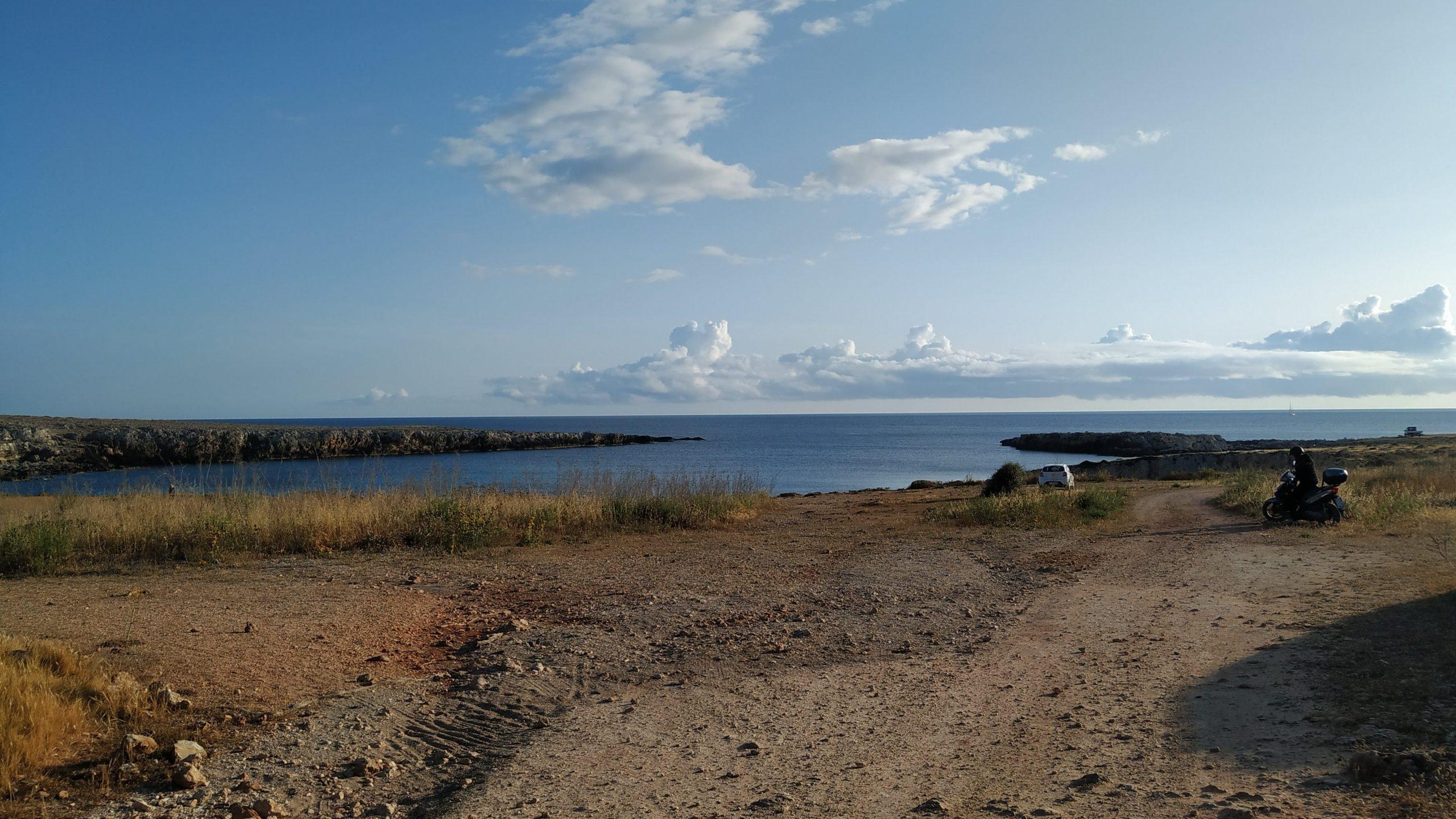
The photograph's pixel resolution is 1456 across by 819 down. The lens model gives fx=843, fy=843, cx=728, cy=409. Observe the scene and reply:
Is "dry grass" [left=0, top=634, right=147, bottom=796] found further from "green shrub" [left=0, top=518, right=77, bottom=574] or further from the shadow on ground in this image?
the shadow on ground

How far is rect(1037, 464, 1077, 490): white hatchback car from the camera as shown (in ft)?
97.2

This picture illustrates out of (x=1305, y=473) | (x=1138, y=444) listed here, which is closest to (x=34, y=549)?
(x=1305, y=473)

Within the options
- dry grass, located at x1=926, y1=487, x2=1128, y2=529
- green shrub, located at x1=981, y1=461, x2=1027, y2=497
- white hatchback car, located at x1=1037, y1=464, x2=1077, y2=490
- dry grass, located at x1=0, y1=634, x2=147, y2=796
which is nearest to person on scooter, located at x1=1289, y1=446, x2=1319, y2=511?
dry grass, located at x1=926, y1=487, x2=1128, y2=529

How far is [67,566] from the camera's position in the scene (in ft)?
38.3

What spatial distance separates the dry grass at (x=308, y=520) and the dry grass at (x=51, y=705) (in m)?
7.09

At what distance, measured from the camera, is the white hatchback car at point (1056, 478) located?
29625mm

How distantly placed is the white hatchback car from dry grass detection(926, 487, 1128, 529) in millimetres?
6468

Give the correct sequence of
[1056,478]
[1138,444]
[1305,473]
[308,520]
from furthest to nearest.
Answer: [1138,444] < [1056,478] < [1305,473] < [308,520]

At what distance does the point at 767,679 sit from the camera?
22.7ft

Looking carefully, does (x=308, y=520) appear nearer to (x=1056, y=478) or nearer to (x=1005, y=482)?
(x=1005, y=482)

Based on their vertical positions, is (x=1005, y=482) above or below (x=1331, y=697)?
below

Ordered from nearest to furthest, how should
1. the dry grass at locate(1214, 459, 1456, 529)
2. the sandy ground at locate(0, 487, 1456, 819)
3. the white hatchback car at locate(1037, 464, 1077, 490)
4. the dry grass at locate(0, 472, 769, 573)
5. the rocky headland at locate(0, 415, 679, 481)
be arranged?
the sandy ground at locate(0, 487, 1456, 819), the dry grass at locate(0, 472, 769, 573), the dry grass at locate(1214, 459, 1456, 529), the white hatchback car at locate(1037, 464, 1077, 490), the rocky headland at locate(0, 415, 679, 481)

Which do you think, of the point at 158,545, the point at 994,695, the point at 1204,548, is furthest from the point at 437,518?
the point at 1204,548

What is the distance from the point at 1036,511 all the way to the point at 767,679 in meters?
14.3
